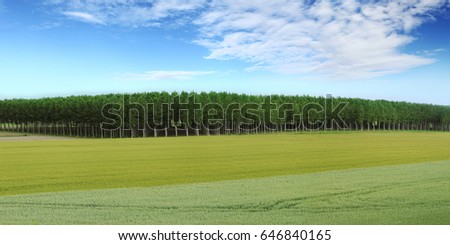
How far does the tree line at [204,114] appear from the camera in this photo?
324ft

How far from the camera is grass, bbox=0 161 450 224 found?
10.5 meters

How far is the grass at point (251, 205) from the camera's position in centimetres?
1053

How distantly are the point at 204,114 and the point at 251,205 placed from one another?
91680 mm

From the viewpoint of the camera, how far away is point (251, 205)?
476 inches

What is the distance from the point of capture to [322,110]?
126 meters

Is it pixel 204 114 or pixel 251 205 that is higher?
pixel 204 114

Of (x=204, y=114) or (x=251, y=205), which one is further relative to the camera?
(x=204, y=114)

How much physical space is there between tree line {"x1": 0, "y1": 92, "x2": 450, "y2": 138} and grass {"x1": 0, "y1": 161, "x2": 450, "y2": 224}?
76.0 meters

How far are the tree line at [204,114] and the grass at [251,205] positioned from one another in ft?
249

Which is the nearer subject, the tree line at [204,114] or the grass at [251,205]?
the grass at [251,205]

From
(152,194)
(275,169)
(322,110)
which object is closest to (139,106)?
(322,110)

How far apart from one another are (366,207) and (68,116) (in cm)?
10578
